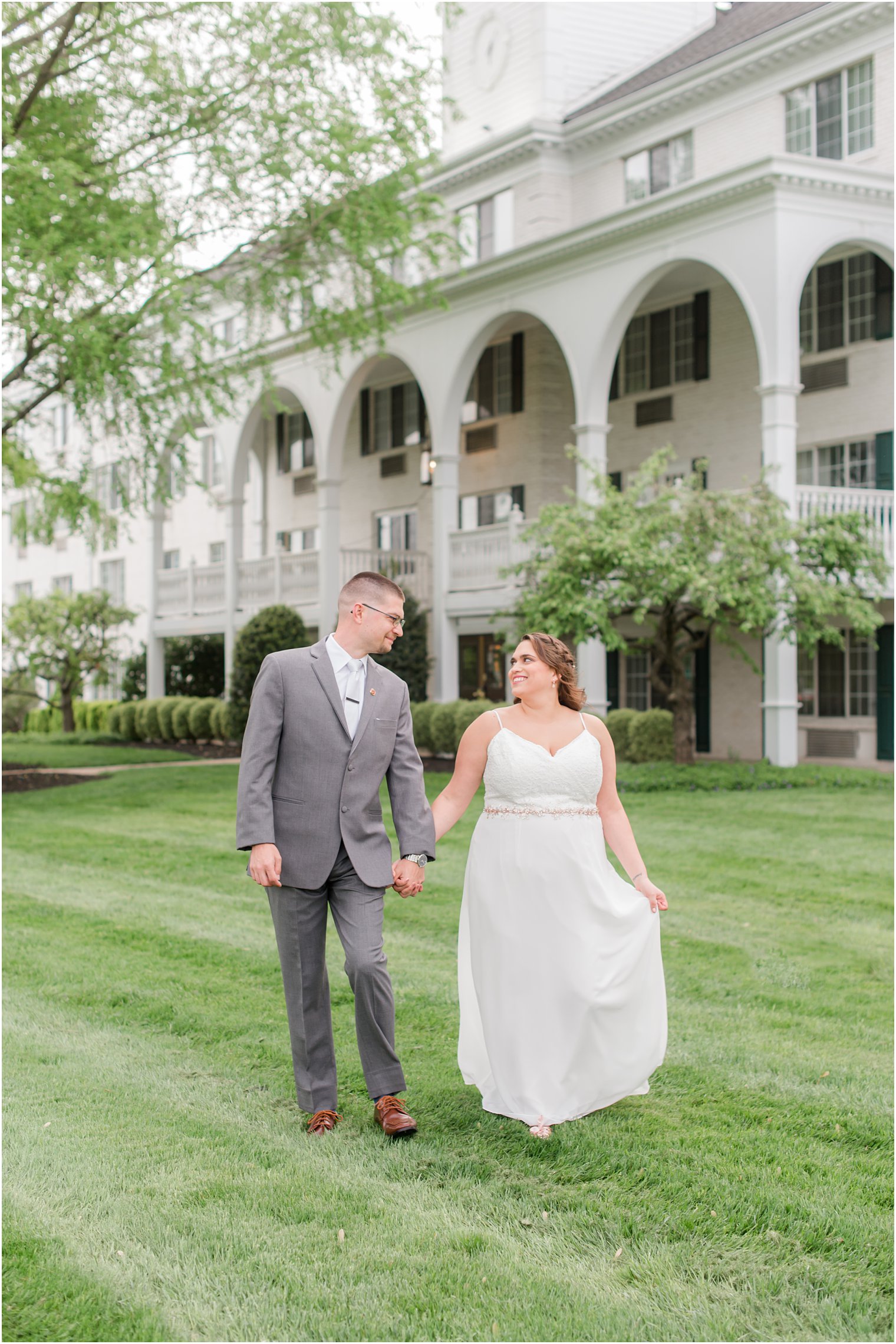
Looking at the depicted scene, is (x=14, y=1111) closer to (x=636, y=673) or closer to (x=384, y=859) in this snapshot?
(x=384, y=859)

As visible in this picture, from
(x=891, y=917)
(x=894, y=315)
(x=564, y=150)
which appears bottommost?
(x=891, y=917)

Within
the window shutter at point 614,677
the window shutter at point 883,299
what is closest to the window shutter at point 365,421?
the window shutter at point 614,677

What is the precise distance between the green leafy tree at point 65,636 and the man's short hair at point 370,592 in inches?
1071

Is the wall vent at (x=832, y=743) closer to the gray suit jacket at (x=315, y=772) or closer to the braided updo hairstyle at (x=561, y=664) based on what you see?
the braided updo hairstyle at (x=561, y=664)

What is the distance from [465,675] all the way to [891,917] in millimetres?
17663

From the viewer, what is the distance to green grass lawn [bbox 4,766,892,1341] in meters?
3.47

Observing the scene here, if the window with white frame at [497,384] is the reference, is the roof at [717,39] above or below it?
above

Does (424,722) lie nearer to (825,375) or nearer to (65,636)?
(825,375)

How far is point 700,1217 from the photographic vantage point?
400 cm

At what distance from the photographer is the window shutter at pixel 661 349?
Answer: 23406 mm

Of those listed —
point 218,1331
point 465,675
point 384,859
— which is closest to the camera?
point 218,1331

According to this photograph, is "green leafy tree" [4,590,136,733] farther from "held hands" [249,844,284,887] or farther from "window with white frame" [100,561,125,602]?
"held hands" [249,844,284,887]

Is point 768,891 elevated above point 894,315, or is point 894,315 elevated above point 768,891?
point 894,315

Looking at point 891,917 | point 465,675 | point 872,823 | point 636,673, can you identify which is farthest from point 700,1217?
point 465,675
